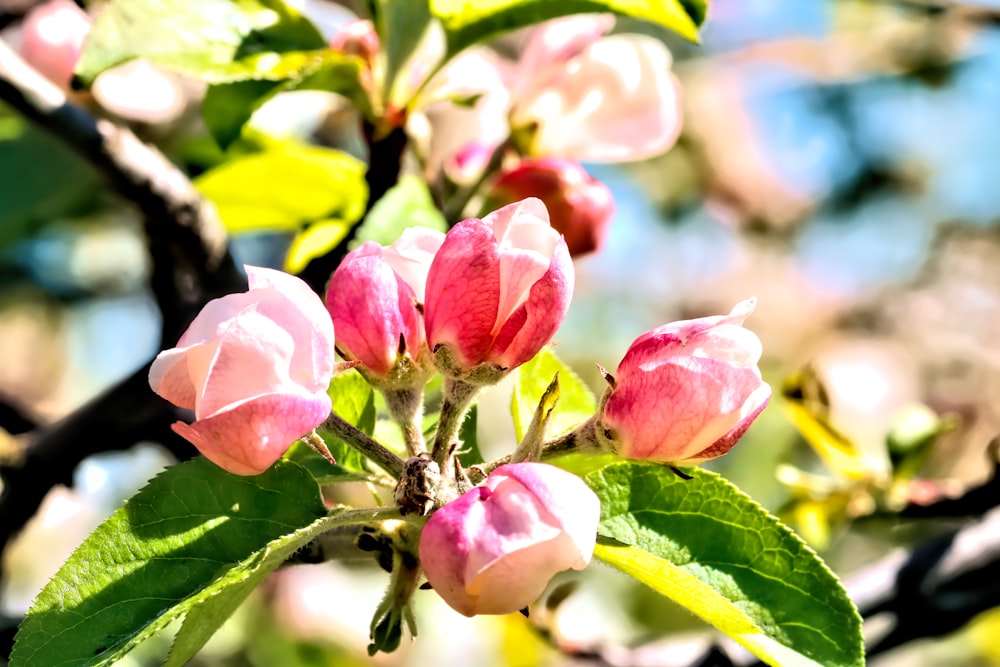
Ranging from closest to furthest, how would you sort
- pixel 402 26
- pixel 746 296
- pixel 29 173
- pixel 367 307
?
pixel 367 307
pixel 402 26
pixel 29 173
pixel 746 296

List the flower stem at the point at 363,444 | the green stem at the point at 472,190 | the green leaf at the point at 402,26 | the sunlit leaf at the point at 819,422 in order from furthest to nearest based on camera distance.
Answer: the sunlit leaf at the point at 819,422
the green stem at the point at 472,190
the green leaf at the point at 402,26
the flower stem at the point at 363,444

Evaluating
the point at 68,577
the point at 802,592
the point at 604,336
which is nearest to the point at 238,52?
the point at 68,577

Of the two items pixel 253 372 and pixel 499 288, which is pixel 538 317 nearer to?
pixel 499 288

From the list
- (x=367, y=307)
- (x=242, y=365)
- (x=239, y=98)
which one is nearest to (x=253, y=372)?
(x=242, y=365)

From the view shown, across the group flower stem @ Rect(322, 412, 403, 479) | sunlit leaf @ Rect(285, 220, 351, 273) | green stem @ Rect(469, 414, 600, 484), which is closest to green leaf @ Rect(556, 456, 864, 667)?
green stem @ Rect(469, 414, 600, 484)

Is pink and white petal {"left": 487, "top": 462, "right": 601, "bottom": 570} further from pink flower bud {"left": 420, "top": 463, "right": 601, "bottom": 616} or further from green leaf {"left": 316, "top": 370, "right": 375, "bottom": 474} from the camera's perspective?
green leaf {"left": 316, "top": 370, "right": 375, "bottom": 474}

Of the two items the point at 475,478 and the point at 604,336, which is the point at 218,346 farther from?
the point at 604,336

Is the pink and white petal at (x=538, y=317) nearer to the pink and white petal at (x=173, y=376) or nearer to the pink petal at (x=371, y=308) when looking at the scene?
the pink petal at (x=371, y=308)

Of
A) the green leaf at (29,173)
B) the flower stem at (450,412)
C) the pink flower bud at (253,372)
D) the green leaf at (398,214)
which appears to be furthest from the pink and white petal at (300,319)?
the green leaf at (29,173)
